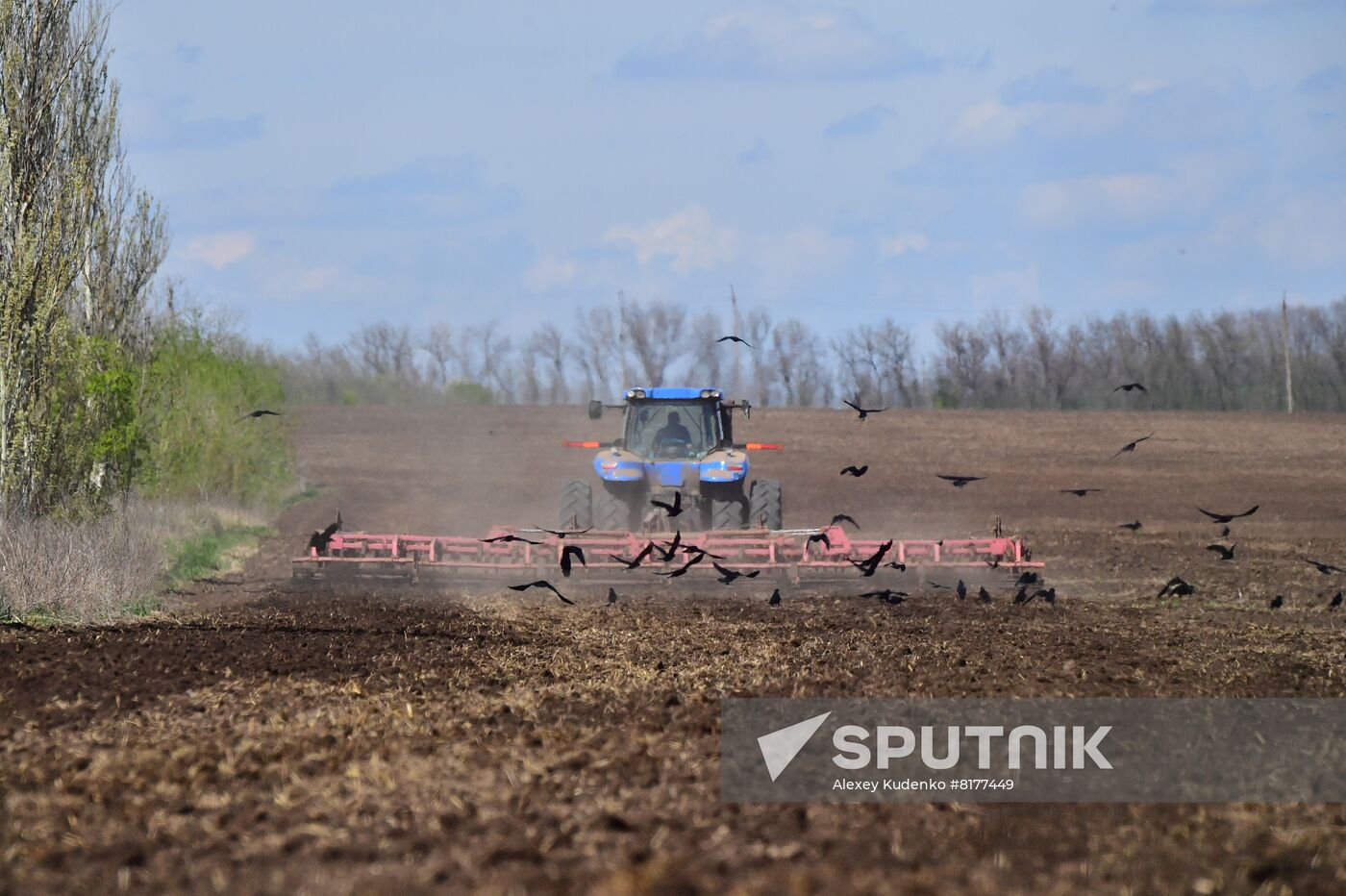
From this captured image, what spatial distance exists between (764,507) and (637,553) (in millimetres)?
2339

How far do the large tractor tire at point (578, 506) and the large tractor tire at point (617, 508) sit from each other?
10cm

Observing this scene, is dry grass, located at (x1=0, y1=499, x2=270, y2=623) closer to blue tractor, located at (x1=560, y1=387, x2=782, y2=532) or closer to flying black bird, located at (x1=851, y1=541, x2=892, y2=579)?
blue tractor, located at (x1=560, y1=387, x2=782, y2=532)

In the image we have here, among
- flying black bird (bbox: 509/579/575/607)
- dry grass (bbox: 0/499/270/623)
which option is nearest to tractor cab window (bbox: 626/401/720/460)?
flying black bird (bbox: 509/579/575/607)

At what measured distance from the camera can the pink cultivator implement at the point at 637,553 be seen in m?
15.8

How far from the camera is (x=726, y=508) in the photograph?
Answer: 17359 mm

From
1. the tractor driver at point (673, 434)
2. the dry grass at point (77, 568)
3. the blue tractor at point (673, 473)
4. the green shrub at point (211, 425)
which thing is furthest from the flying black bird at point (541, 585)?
the green shrub at point (211, 425)

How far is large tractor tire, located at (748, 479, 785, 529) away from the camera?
57.6ft

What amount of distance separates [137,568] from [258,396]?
1412 cm

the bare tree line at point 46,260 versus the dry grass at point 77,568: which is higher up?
the bare tree line at point 46,260

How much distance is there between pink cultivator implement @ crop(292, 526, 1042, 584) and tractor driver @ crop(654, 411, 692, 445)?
1.84 m

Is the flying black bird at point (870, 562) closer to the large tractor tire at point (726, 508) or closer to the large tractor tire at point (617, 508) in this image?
the large tractor tire at point (726, 508)

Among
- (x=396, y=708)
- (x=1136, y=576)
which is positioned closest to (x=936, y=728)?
(x=396, y=708)

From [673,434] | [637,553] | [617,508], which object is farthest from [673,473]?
[637,553]

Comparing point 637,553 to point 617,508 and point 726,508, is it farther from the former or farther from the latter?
point 726,508
